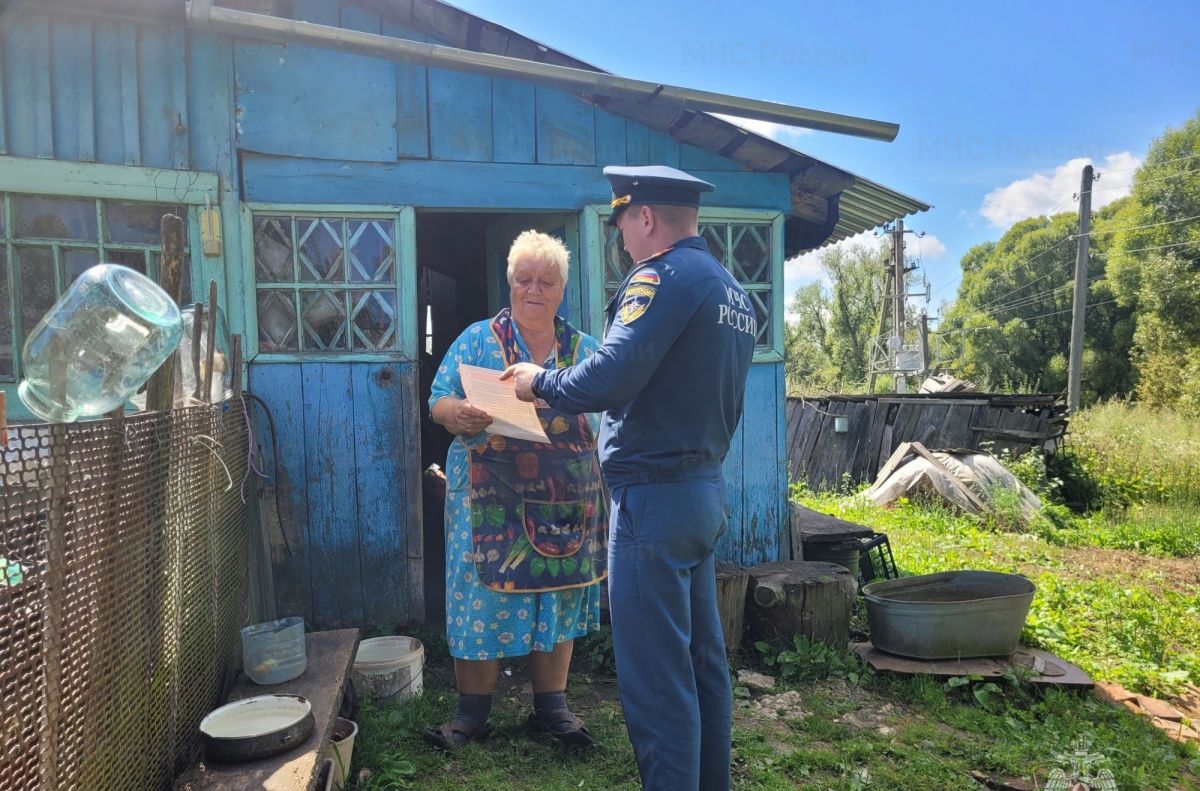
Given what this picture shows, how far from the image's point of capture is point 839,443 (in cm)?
1217

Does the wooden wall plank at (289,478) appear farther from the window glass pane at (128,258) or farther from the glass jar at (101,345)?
the glass jar at (101,345)

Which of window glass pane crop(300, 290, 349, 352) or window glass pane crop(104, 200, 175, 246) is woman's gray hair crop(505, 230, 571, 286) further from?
window glass pane crop(104, 200, 175, 246)

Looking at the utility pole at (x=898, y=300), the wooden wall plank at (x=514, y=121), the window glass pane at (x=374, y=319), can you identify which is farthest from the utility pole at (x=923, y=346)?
the window glass pane at (x=374, y=319)

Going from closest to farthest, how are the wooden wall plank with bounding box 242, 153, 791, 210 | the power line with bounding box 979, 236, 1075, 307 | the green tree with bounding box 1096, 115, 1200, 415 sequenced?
the wooden wall plank with bounding box 242, 153, 791, 210
the green tree with bounding box 1096, 115, 1200, 415
the power line with bounding box 979, 236, 1075, 307

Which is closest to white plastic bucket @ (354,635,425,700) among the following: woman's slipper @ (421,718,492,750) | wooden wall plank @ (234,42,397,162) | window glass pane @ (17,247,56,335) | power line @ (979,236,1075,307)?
woman's slipper @ (421,718,492,750)

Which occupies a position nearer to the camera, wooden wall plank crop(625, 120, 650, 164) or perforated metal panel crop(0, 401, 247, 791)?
perforated metal panel crop(0, 401, 247, 791)

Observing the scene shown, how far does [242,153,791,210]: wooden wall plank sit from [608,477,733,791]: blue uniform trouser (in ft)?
7.88

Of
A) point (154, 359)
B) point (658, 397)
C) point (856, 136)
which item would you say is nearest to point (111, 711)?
point (154, 359)

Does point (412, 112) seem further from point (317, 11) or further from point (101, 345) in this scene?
point (101, 345)

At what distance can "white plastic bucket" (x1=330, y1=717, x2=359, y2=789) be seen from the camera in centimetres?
261

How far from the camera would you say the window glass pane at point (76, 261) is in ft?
11.8

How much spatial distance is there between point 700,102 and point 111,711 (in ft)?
11.2

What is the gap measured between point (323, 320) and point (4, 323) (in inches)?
55.2

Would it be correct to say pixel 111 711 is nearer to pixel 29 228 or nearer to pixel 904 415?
pixel 29 228
